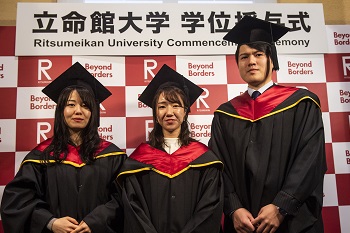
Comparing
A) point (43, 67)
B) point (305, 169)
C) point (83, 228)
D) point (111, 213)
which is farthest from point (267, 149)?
point (43, 67)

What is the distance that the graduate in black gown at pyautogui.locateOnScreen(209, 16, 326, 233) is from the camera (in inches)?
85.8

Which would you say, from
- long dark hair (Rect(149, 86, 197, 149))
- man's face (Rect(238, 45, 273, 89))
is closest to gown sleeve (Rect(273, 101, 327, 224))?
man's face (Rect(238, 45, 273, 89))

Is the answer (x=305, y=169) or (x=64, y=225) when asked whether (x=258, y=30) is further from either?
(x=64, y=225)

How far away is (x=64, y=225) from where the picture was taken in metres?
2.26

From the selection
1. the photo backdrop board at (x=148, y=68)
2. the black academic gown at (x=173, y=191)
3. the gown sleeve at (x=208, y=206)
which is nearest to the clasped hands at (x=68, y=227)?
the black academic gown at (x=173, y=191)

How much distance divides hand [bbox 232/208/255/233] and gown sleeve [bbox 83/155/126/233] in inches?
29.7

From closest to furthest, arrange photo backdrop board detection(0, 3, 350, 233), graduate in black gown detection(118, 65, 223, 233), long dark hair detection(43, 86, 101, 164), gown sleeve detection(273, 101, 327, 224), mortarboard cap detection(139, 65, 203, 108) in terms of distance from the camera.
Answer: gown sleeve detection(273, 101, 327, 224) → graduate in black gown detection(118, 65, 223, 233) → long dark hair detection(43, 86, 101, 164) → mortarboard cap detection(139, 65, 203, 108) → photo backdrop board detection(0, 3, 350, 233)

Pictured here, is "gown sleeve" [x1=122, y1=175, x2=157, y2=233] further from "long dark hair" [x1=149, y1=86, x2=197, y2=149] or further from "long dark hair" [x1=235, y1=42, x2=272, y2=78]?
"long dark hair" [x1=235, y1=42, x2=272, y2=78]

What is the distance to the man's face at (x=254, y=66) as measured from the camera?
255cm

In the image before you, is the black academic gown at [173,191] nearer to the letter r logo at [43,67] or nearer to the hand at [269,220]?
the hand at [269,220]

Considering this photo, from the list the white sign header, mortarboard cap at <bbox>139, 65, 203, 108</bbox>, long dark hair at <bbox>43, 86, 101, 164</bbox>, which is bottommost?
long dark hair at <bbox>43, 86, 101, 164</bbox>

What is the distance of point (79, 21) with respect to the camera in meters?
3.40

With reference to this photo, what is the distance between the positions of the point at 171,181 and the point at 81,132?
78 cm

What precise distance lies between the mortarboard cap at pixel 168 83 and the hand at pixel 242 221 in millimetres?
912
